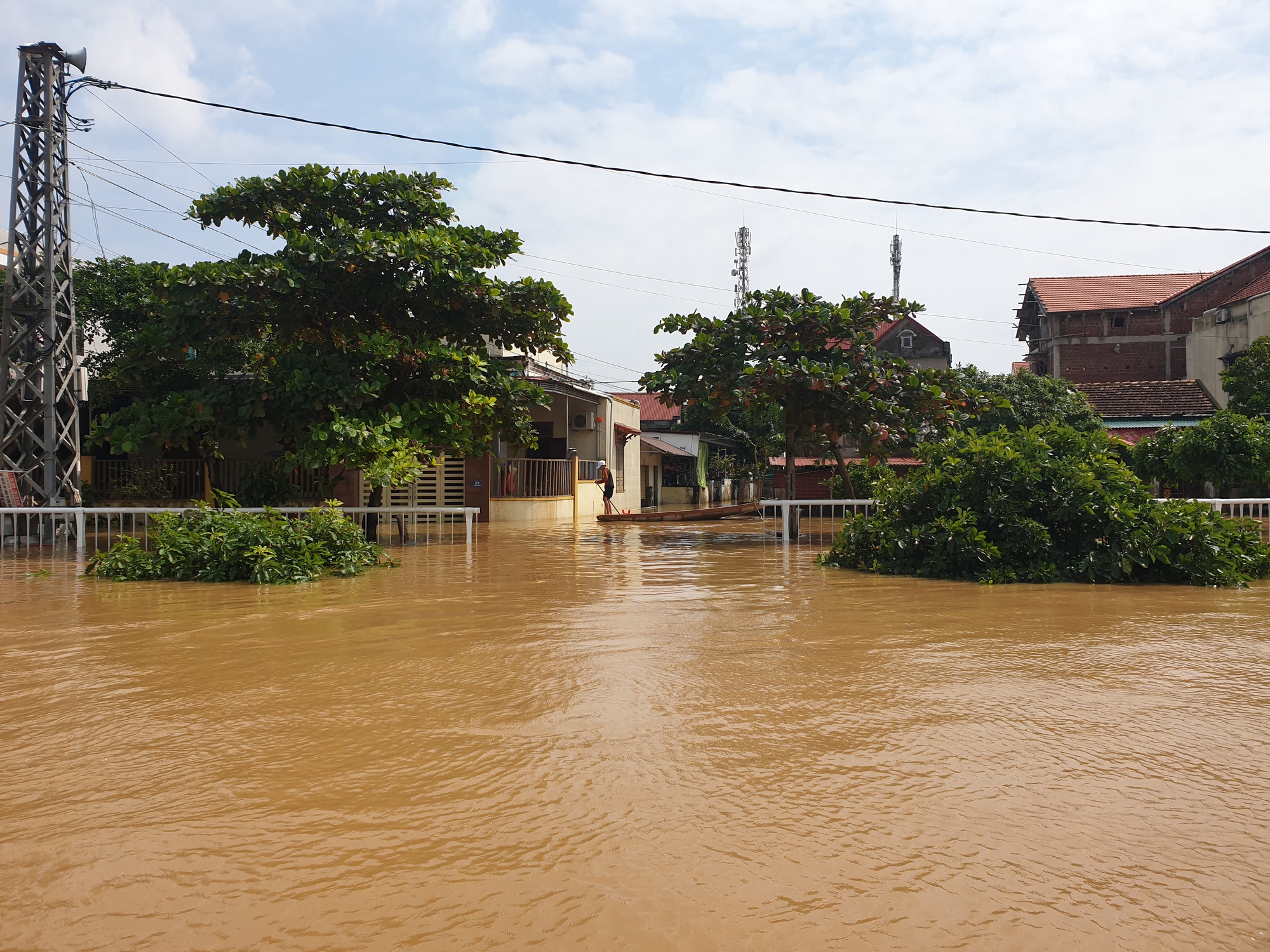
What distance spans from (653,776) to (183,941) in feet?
6.04

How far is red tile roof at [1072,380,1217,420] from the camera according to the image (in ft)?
107

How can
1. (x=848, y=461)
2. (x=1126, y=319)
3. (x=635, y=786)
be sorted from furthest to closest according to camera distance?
(x=1126, y=319), (x=848, y=461), (x=635, y=786)

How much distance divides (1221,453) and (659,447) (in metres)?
19.5

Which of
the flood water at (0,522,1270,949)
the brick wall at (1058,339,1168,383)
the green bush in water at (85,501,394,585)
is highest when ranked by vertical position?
the brick wall at (1058,339,1168,383)

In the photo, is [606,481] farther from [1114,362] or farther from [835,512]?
[1114,362]

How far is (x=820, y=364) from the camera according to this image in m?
15.7

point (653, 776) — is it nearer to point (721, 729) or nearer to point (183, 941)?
point (721, 729)

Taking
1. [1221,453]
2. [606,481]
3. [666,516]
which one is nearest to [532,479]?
[606,481]

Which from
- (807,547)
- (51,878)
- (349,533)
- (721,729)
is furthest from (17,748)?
(807,547)

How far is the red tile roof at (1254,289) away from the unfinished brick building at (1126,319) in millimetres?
1356

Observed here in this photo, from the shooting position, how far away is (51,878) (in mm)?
2867

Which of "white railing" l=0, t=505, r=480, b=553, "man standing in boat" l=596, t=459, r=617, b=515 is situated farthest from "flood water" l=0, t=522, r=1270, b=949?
"man standing in boat" l=596, t=459, r=617, b=515

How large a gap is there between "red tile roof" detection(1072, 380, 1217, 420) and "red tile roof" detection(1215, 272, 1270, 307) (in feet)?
12.6

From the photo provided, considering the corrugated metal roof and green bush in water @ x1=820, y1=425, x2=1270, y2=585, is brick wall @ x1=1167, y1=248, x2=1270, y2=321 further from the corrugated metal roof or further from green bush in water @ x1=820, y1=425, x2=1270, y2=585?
green bush in water @ x1=820, y1=425, x2=1270, y2=585
